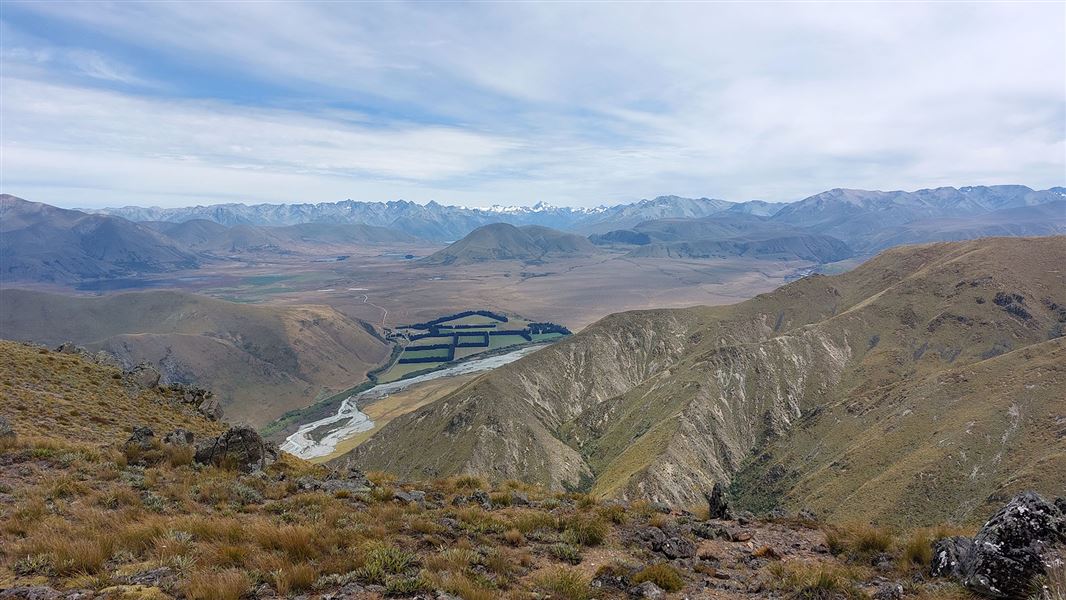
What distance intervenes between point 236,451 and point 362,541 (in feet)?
39.8

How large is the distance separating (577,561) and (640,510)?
20.8ft

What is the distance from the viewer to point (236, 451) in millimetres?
22172

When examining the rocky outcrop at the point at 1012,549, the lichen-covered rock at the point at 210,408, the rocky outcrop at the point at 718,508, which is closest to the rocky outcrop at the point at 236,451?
the lichen-covered rock at the point at 210,408

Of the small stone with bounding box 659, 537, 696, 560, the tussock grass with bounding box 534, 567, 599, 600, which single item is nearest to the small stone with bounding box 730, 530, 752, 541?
the small stone with bounding box 659, 537, 696, 560

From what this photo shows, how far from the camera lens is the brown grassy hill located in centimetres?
1115

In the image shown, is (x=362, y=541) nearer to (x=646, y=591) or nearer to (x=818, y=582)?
(x=646, y=591)

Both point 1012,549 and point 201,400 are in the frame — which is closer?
point 1012,549

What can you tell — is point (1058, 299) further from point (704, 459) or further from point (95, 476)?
point (95, 476)

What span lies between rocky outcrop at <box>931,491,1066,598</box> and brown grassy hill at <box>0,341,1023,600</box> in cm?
72

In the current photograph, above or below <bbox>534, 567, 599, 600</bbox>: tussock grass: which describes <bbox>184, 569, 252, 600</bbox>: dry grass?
above

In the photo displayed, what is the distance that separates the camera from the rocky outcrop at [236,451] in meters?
21.6

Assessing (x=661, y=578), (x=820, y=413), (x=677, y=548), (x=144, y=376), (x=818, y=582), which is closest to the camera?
(x=818, y=582)

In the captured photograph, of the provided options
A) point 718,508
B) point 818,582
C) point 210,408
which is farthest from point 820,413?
point 818,582

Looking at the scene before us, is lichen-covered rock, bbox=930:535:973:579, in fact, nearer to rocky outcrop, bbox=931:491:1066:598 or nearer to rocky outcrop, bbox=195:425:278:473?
rocky outcrop, bbox=931:491:1066:598
